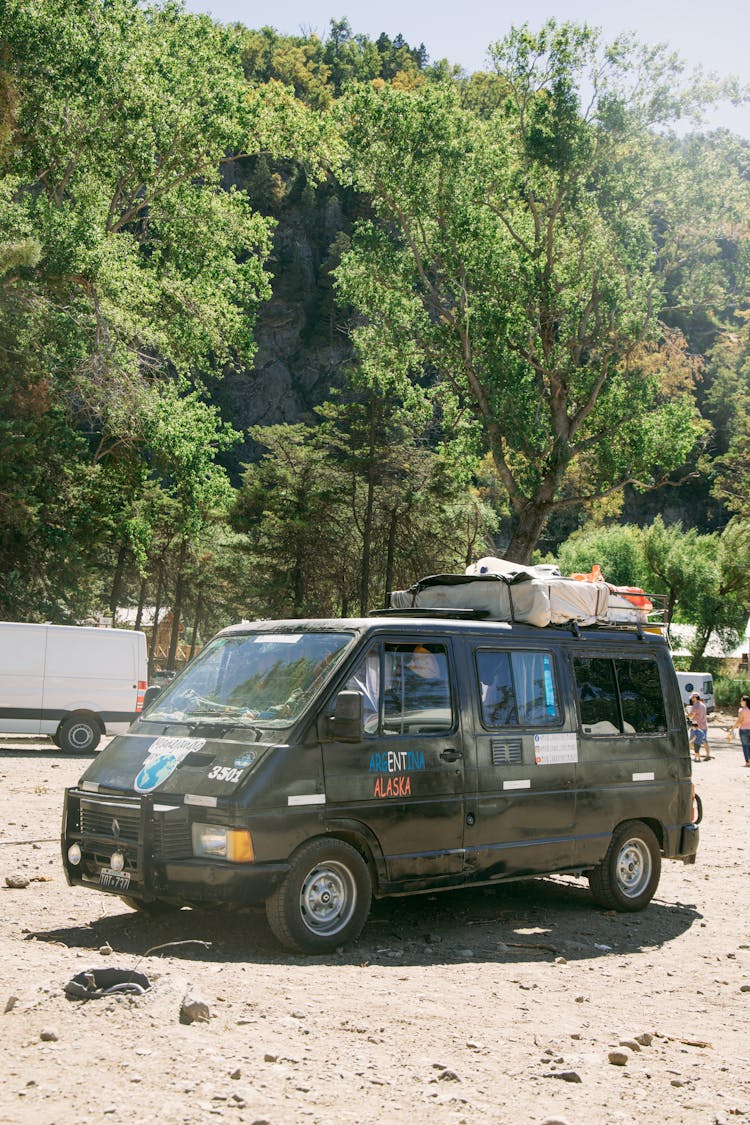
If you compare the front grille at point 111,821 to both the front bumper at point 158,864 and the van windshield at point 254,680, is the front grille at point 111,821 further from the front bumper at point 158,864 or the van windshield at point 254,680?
the van windshield at point 254,680

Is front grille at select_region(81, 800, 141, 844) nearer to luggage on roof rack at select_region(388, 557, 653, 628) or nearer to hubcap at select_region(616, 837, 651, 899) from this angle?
luggage on roof rack at select_region(388, 557, 653, 628)

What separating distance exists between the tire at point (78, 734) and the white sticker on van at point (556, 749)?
14.5m

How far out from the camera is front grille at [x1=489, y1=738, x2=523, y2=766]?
8.45 meters

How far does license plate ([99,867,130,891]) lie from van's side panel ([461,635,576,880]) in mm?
2436

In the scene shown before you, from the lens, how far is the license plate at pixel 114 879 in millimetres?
7137

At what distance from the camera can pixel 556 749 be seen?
9.01 metres

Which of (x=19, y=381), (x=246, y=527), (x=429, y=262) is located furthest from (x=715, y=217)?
(x=246, y=527)

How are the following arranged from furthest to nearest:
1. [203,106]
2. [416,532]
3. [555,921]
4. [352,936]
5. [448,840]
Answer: [416,532]
[203,106]
[555,921]
[448,840]
[352,936]

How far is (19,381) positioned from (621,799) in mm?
23276

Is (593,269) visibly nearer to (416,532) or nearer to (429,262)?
(429,262)

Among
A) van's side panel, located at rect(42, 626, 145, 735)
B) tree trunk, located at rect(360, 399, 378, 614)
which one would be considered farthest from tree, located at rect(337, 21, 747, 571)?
van's side panel, located at rect(42, 626, 145, 735)

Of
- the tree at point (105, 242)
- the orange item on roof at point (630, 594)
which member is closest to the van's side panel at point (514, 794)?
the orange item on roof at point (630, 594)

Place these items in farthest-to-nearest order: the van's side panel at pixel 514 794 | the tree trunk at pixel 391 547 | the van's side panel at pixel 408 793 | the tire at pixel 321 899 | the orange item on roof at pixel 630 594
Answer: the tree trunk at pixel 391 547
the orange item on roof at pixel 630 594
the van's side panel at pixel 514 794
the van's side panel at pixel 408 793
the tire at pixel 321 899

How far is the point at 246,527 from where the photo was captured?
170ft
